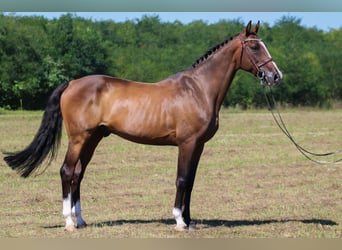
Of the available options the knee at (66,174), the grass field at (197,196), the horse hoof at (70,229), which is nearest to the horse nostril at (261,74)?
the grass field at (197,196)

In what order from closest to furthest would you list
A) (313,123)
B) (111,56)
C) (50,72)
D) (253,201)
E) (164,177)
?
(253,201) < (164,177) < (313,123) < (50,72) < (111,56)

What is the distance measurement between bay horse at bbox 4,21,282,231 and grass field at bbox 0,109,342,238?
21.7 inches

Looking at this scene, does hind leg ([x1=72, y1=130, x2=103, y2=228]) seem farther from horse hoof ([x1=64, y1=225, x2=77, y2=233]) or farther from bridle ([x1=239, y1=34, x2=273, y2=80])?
bridle ([x1=239, y1=34, x2=273, y2=80])

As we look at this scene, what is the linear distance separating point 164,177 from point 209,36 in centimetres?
4133

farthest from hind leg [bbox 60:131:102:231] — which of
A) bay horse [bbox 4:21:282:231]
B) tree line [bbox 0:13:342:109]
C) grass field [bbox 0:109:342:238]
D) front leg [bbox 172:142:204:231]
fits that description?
tree line [bbox 0:13:342:109]

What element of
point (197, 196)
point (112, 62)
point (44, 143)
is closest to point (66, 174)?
point (44, 143)

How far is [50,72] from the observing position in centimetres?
3716

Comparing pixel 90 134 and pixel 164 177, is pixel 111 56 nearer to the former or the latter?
pixel 164 177

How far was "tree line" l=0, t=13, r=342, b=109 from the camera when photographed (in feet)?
118

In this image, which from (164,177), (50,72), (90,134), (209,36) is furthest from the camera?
(209,36)

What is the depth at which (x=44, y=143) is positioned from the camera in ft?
25.0

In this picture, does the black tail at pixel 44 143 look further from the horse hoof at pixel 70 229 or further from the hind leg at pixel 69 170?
the horse hoof at pixel 70 229

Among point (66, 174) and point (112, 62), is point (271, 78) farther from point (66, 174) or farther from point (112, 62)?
point (112, 62)

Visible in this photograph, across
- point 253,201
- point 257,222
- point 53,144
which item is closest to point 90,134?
point 53,144
